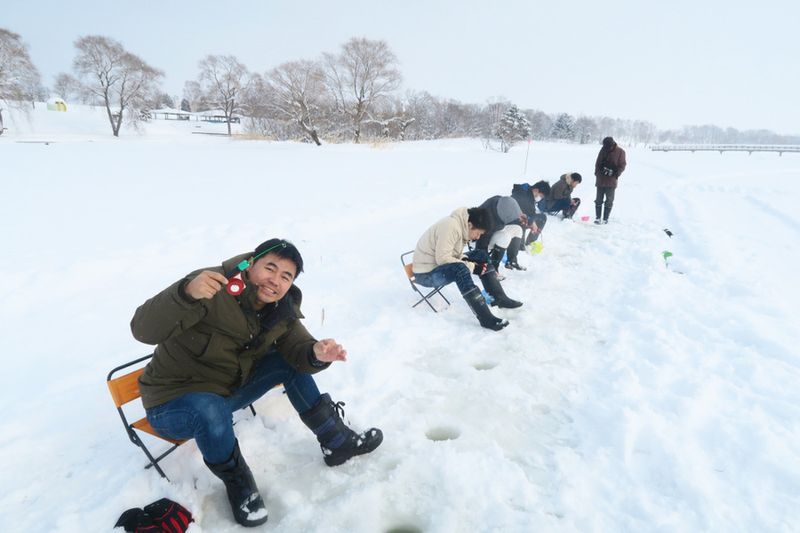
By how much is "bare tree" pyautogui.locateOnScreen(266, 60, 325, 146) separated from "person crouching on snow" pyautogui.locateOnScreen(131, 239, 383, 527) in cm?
2588

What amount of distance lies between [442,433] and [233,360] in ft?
4.85

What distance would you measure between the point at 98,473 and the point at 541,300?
4390mm

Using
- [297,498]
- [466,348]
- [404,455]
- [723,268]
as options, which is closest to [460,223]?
[466,348]

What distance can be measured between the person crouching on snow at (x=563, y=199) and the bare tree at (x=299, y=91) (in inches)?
822

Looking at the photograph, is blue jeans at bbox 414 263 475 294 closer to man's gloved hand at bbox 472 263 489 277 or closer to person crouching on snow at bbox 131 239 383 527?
man's gloved hand at bbox 472 263 489 277

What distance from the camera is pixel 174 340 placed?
82.0 inches

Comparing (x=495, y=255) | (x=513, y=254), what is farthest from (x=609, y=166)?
(x=495, y=255)

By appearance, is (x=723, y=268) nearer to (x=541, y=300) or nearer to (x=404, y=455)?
(x=541, y=300)

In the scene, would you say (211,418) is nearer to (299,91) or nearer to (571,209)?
(571,209)

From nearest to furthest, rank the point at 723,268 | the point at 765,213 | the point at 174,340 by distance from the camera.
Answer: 1. the point at 174,340
2. the point at 723,268
3. the point at 765,213

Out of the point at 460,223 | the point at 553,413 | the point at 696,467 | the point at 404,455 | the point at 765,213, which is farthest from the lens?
the point at 765,213

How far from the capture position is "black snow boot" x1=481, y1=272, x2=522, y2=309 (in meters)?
4.52

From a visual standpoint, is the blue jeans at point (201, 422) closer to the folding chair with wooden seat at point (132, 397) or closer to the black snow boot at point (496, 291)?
the folding chair with wooden seat at point (132, 397)

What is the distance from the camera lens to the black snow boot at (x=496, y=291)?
14.8 ft
